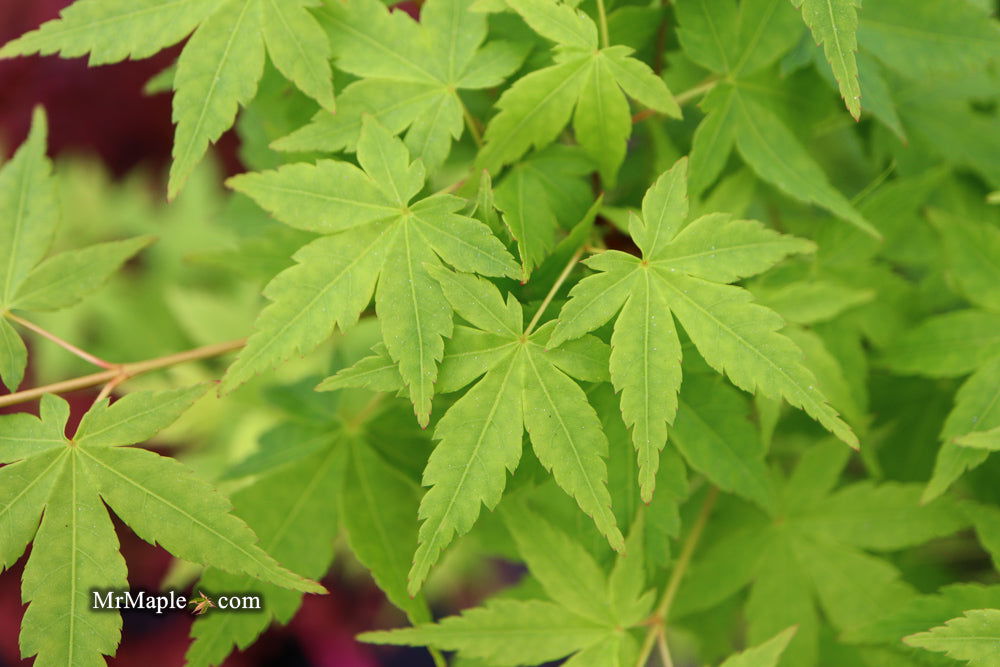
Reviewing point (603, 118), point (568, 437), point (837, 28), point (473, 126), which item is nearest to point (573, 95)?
point (603, 118)

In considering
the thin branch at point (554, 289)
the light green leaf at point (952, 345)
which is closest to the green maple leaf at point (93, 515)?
the thin branch at point (554, 289)

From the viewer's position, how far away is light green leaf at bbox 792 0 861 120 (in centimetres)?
73

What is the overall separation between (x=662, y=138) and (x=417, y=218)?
1.21ft

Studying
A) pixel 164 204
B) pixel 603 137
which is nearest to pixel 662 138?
pixel 603 137

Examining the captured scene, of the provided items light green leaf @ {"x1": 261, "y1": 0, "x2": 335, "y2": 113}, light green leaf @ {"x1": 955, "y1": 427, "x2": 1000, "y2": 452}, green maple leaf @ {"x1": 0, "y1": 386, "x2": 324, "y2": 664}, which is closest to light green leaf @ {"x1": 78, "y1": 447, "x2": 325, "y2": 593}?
green maple leaf @ {"x1": 0, "y1": 386, "x2": 324, "y2": 664}

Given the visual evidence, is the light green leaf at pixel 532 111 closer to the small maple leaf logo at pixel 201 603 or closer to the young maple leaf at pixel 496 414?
the young maple leaf at pixel 496 414

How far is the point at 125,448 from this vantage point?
830 mm

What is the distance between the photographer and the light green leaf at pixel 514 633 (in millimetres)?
903

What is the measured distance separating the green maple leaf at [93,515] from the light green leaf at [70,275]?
16 cm

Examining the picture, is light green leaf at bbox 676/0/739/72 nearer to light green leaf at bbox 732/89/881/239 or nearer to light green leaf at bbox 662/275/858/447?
light green leaf at bbox 732/89/881/239

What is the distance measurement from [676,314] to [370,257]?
328mm

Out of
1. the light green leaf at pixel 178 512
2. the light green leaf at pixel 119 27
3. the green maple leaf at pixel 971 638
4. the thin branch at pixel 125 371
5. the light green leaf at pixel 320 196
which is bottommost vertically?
the green maple leaf at pixel 971 638

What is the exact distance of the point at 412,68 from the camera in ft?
2.96

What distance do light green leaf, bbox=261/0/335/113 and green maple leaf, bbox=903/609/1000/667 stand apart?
85 centimetres
